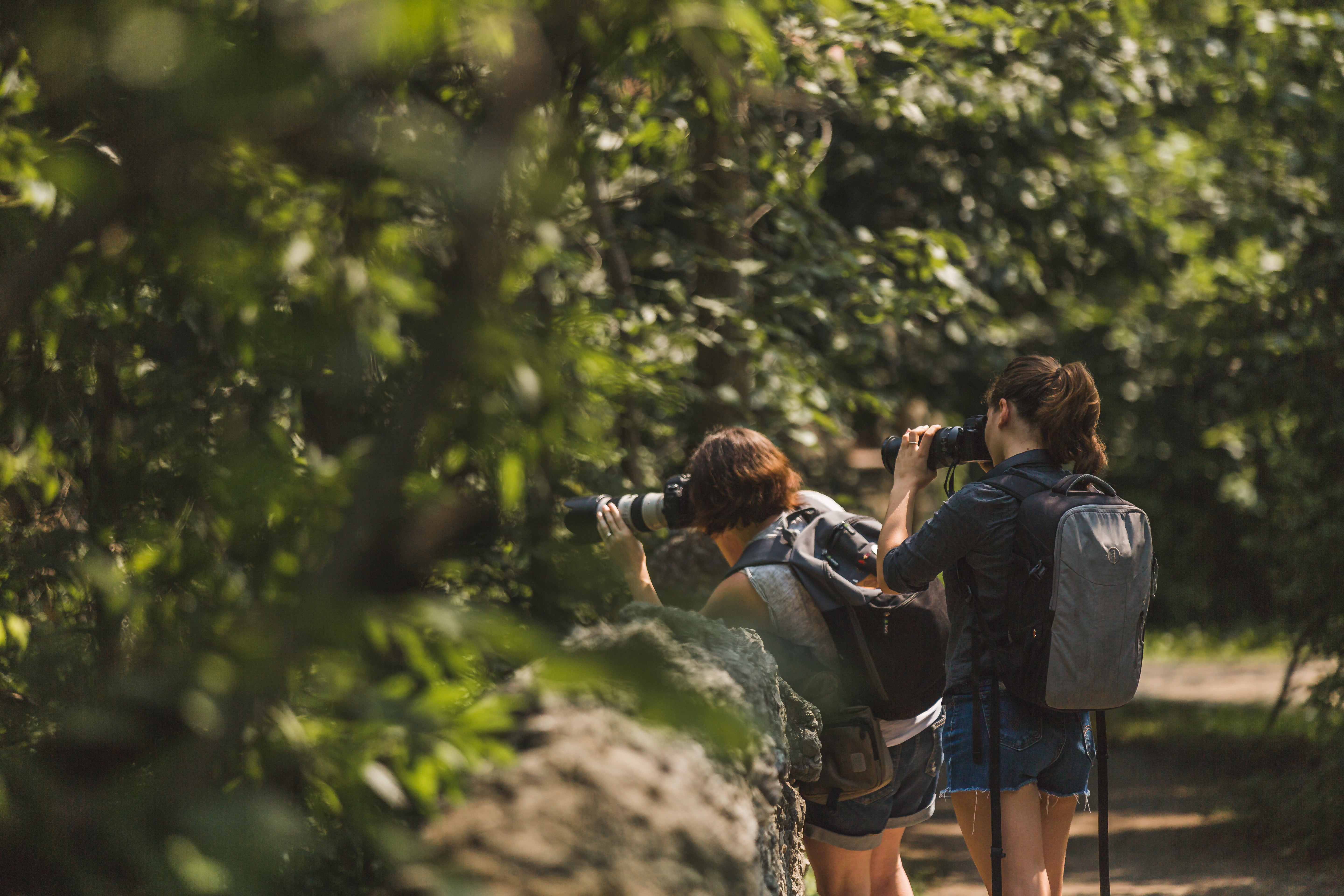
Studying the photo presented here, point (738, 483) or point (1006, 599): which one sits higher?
point (738, 483)

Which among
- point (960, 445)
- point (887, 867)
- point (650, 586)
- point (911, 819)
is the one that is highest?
point (960, 445)

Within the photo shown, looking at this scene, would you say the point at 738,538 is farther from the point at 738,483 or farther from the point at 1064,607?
the point at 1064,607

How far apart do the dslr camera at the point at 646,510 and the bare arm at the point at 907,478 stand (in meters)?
0.54

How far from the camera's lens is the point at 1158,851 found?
622 centimetres

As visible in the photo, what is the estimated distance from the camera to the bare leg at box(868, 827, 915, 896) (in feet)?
10.1

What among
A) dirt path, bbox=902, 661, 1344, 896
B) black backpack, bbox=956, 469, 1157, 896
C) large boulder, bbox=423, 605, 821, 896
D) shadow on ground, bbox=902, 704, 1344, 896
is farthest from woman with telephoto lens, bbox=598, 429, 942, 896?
shadow on ground, bbox=902, 704, 1344, 896

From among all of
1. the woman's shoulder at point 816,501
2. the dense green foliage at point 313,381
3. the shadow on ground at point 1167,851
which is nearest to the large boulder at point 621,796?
the dense green foliage at point 313,381

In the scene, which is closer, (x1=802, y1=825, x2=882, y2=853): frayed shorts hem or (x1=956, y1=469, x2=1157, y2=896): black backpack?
(x1=956, y1=469, x2=1157, y2=896): black backpack

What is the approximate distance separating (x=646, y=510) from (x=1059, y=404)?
3.73ft

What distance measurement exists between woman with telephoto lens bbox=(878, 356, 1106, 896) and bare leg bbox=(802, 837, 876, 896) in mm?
285

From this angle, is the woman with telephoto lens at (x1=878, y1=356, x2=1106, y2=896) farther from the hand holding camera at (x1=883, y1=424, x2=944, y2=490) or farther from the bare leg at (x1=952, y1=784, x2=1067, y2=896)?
the hand holding camera at (x1=883, y1=424, x2=944, y2=490)

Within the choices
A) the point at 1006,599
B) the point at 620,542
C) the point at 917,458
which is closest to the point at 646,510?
the point at 620,542

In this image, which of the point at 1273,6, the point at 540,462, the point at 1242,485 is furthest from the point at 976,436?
the point at 1242,485

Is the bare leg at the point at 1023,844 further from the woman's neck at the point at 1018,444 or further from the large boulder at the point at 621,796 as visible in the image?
the large boulder at the point at 621,796
